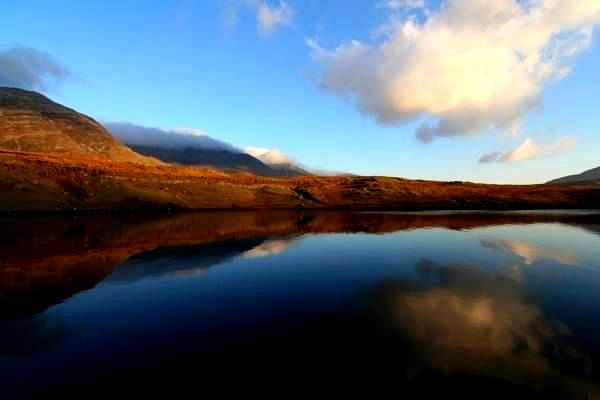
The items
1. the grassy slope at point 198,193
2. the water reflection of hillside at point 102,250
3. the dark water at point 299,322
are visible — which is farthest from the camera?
the grassy slope at point 198,193

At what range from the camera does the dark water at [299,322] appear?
1300 centimetres

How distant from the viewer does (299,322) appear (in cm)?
1858

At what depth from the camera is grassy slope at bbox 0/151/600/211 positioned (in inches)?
3430

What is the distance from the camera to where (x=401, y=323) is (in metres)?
18.5

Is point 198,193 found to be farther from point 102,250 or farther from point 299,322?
point 299,322

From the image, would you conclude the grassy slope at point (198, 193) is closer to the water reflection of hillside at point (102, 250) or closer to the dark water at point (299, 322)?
the water reflection of hillside at point (102, 250)

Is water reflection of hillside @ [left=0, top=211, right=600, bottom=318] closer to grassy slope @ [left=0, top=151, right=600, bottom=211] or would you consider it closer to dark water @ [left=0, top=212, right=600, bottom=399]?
dark water @ [left=0, top=212, right=600, bottom=399]

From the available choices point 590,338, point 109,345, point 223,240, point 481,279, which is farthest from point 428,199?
point 109,345

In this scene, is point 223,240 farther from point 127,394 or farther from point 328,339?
point 127,394

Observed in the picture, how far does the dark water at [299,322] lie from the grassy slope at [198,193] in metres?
54.4

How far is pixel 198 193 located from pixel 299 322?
96681mm

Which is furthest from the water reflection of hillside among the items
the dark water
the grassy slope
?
the grassy slope

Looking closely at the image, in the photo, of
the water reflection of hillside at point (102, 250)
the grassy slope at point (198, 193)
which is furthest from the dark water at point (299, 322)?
the grassy slope at point (198, 193)

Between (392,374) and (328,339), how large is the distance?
383 centimetres
